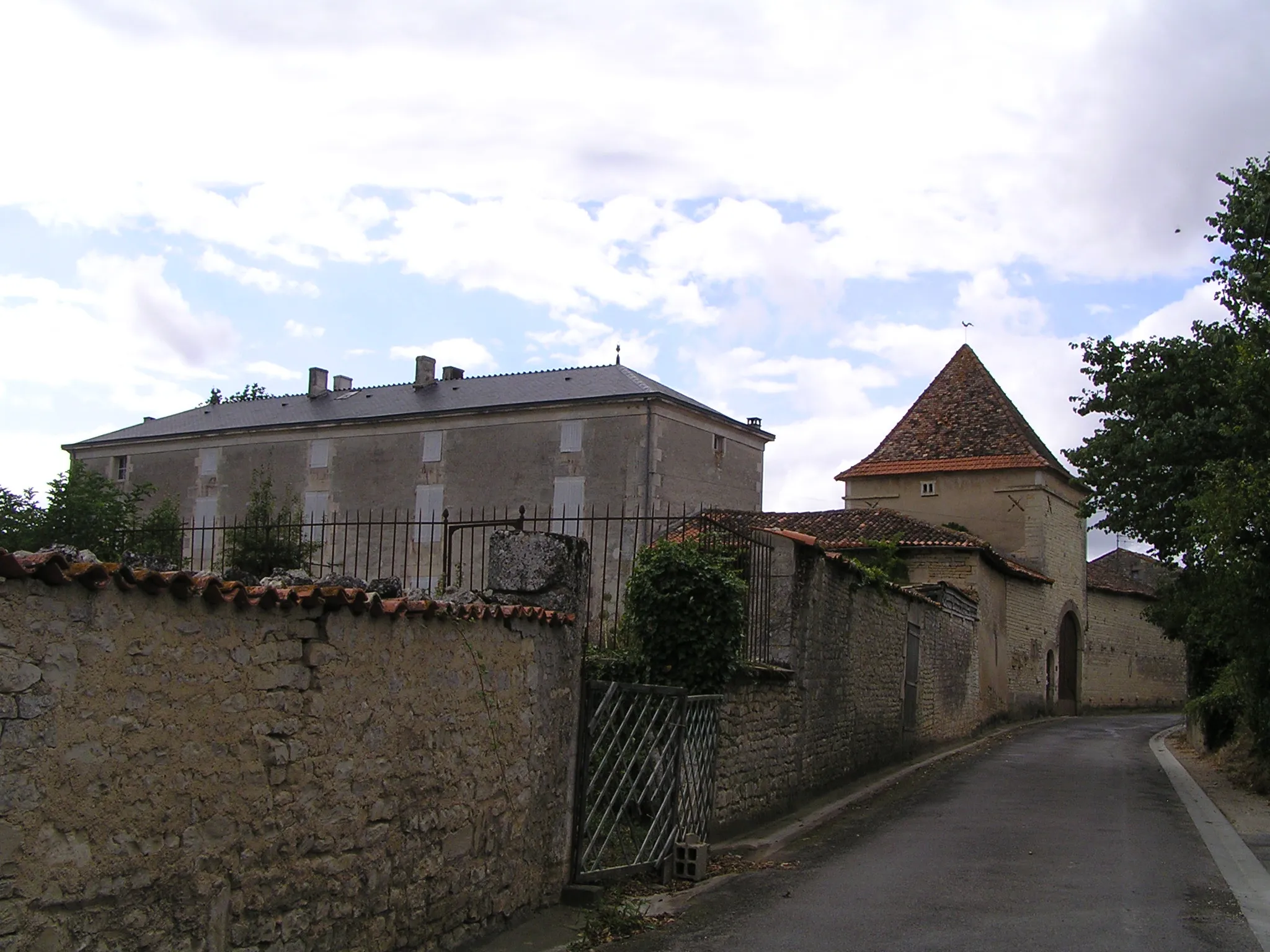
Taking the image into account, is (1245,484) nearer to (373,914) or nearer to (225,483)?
(373,914)

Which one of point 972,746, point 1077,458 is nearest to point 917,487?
point 972,746

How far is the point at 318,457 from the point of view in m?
41.4

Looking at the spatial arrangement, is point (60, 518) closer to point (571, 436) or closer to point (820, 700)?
point (571, 436)

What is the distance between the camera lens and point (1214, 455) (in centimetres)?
1608

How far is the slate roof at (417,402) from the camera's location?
3828cm

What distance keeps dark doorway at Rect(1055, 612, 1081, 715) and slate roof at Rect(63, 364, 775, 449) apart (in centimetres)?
1136

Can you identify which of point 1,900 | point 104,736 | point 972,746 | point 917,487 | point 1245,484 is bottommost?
point 972,746

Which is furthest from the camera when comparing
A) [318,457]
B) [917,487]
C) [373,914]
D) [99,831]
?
[318,457]

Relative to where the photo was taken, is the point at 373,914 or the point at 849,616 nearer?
the point at 373,914

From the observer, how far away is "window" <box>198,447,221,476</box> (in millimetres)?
43344

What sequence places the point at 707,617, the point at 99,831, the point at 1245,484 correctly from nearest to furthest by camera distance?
the point at 99,831 → the point at 707,617 → the point at 1245,484

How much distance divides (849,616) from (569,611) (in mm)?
7652

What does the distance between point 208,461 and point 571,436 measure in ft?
47.9

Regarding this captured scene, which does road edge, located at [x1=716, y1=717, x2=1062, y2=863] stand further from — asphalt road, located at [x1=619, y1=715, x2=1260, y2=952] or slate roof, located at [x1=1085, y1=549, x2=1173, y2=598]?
slate roof, located at [x1=1085, y1=549, x2=1173, y2=598]
